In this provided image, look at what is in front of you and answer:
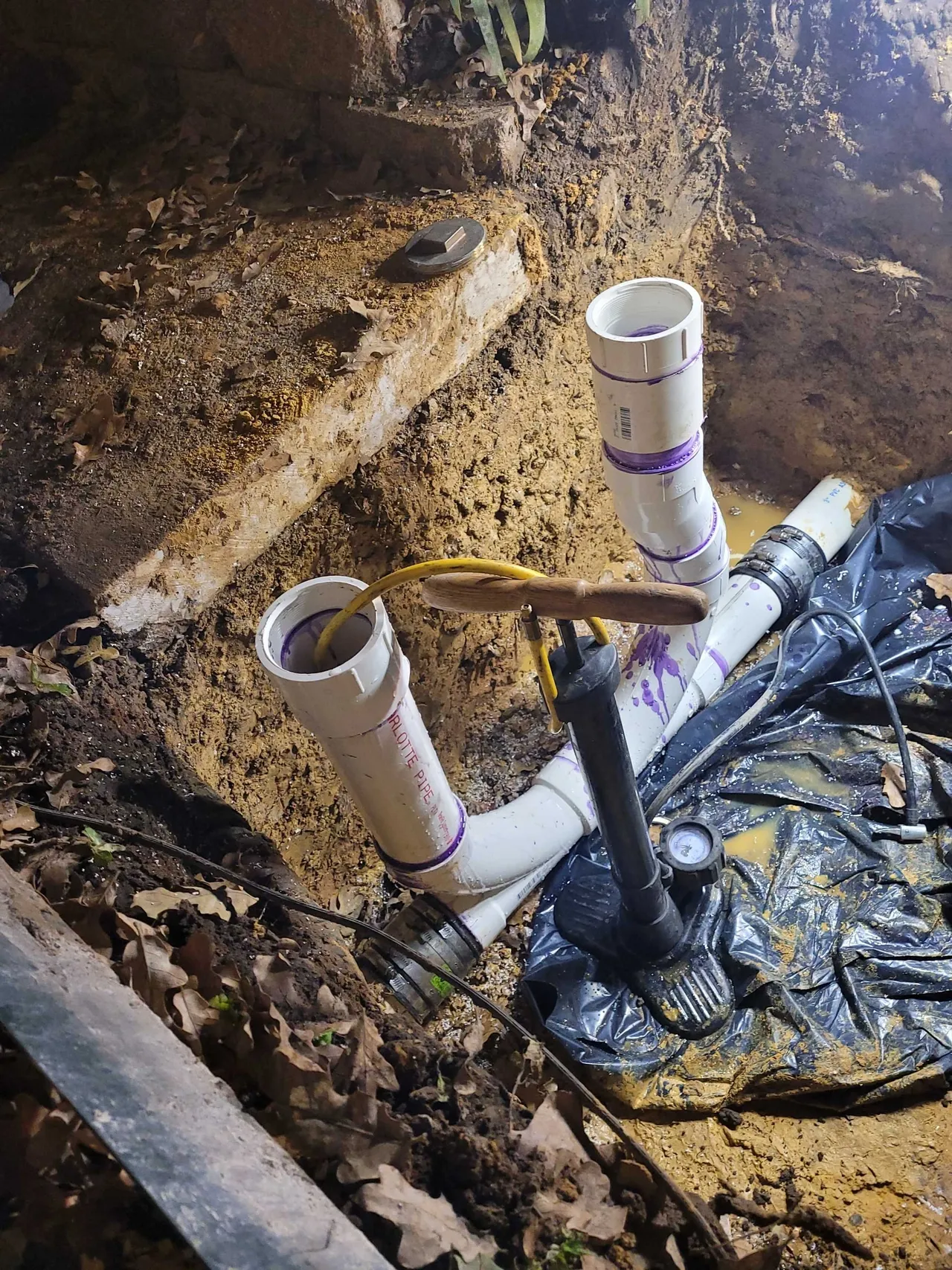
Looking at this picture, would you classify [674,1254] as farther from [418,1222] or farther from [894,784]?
[894,784]

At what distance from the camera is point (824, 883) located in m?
2.43

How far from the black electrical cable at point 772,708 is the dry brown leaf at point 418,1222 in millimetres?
1626

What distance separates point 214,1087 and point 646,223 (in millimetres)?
3148

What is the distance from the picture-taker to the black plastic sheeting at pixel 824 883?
2.11 m

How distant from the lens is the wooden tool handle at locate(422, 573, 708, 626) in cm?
136

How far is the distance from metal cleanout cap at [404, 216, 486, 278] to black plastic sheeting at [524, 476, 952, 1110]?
1635 millimetres

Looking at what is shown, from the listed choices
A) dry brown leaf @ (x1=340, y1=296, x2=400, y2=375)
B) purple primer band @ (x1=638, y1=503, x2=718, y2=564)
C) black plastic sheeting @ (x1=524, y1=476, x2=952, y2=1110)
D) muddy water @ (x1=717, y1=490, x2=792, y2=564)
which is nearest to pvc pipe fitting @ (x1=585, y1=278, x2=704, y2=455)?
purple primer band @ (x1=638, y1=503, x2=718, y2=564)

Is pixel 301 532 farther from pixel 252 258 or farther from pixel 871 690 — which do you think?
pixel 871 690

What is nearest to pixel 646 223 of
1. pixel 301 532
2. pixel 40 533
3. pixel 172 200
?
pixel 172 200

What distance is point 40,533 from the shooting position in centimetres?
215

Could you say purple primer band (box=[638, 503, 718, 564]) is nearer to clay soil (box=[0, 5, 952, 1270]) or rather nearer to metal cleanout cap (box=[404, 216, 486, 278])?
clay soil (box=[0, 5, 952, 1270])

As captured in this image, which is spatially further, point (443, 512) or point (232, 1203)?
point (443, 512)

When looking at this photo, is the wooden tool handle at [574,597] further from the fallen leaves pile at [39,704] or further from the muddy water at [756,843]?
the muddy water at [756,843]

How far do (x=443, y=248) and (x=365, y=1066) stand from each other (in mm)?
2148
